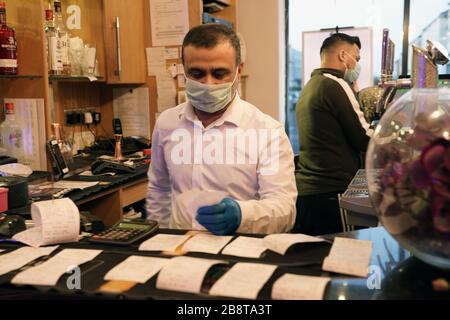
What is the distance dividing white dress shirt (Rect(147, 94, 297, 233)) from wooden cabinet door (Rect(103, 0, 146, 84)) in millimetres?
1608

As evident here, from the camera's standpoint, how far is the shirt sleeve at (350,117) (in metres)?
2.81

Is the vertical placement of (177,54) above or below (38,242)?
above

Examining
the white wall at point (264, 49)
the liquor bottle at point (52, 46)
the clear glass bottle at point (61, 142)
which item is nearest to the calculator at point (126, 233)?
the clear glass bottle at point (61, 142)

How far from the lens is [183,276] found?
2.80 ft

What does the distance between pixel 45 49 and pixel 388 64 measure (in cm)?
162

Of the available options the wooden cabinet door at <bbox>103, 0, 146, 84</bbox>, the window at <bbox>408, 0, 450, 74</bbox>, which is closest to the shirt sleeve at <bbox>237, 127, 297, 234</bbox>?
the wooden cabinet door at <bbox>103, 0, 146, 84</bbox>

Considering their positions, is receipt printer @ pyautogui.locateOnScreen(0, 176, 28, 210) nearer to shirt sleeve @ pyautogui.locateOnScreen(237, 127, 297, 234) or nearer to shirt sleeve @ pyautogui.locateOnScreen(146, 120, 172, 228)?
shirt sleeve @ pyautogui.locateOnScreen(146, 120, 172, 228)

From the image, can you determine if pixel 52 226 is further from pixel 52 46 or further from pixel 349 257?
pixel 52 46

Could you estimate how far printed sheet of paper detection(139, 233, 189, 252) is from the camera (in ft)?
3.44

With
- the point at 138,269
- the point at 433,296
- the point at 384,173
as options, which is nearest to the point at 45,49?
the point at 138,269

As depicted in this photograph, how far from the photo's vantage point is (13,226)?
1.29 m
